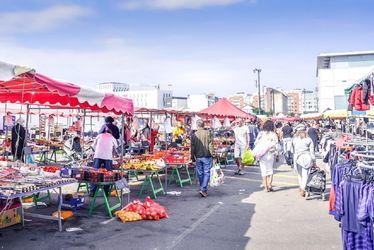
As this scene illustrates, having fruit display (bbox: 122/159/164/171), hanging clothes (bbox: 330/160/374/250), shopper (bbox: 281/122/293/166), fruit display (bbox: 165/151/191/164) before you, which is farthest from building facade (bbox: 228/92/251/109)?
hanging clothes (bbox: 330/160/374/250)

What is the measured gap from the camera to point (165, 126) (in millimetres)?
10344

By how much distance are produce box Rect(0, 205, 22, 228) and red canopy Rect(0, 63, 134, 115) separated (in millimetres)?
2121

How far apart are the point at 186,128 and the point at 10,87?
12682mm

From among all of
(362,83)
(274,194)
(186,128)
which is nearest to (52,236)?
(274,194)

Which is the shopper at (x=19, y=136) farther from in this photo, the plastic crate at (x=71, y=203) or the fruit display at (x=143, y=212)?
the fruit display at (x=143, y=212)

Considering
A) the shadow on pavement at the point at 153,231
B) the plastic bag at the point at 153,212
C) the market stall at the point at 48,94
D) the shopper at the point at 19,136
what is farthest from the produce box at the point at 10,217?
the shopper at the point at 19,136

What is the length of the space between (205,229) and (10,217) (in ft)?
11.7

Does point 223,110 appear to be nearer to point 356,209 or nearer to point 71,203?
point 71,203

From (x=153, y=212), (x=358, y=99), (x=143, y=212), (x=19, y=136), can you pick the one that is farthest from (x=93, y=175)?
(x=358, y=99)

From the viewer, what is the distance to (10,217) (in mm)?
6234

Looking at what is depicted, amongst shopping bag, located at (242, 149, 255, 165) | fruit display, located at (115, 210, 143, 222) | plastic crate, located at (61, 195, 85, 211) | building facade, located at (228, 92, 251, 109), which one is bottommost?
fruit display, located at (115, 210, 143, 222)

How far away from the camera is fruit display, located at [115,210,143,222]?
6676 millimetres

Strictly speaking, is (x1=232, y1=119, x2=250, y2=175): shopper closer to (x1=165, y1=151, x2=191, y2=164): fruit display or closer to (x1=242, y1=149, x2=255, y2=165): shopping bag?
(x1=242, y1=149, x2=255, y2=165): shopping bag

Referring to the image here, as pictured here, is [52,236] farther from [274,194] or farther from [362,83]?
[362,83]
